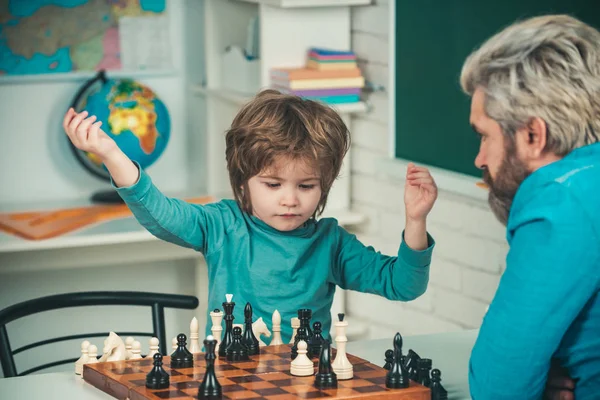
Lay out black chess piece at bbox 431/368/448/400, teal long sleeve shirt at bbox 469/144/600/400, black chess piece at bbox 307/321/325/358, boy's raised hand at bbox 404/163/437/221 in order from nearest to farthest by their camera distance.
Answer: teal long sleeve shirt at bbox 469/144/600/400 < black chess piece at bbox 431/368/448/400 < black chess piece at bbox 307/321/325/358 < boy's raised hand at bbox 404/163/437/221

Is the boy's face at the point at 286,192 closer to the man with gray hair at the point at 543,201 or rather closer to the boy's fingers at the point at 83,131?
the boy's fingers at the point at 83,131

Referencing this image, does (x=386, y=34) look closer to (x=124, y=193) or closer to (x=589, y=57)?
(x=124, y=193)

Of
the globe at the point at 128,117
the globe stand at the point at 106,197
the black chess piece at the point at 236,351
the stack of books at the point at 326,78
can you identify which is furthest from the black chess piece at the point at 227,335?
the globe stand at the point at 106,197

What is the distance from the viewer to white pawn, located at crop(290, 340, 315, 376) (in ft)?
5.05

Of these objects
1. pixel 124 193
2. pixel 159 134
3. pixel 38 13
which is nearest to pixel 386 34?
pixel 159 134

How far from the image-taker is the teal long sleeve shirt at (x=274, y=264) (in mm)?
1952

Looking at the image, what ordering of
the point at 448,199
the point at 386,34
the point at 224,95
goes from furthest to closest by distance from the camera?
the point at 224,95 → the point at 386,34 → the point at 448,199

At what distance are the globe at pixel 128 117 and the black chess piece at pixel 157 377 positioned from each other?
225 cm

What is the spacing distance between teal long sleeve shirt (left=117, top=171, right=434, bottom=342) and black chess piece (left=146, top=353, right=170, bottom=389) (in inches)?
18.2

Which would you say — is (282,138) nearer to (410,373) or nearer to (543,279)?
(410,373)

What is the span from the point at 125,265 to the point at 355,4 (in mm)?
1350

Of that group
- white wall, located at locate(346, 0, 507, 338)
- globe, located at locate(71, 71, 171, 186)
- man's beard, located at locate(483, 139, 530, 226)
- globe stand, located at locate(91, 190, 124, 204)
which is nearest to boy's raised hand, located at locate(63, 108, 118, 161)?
man's beard, located at locate(483, 139, 530, 226)

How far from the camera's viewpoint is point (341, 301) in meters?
3.81

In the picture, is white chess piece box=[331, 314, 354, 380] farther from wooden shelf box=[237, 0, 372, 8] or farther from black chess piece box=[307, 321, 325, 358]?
wooden shelf box=[237, 0, 372, 8]
